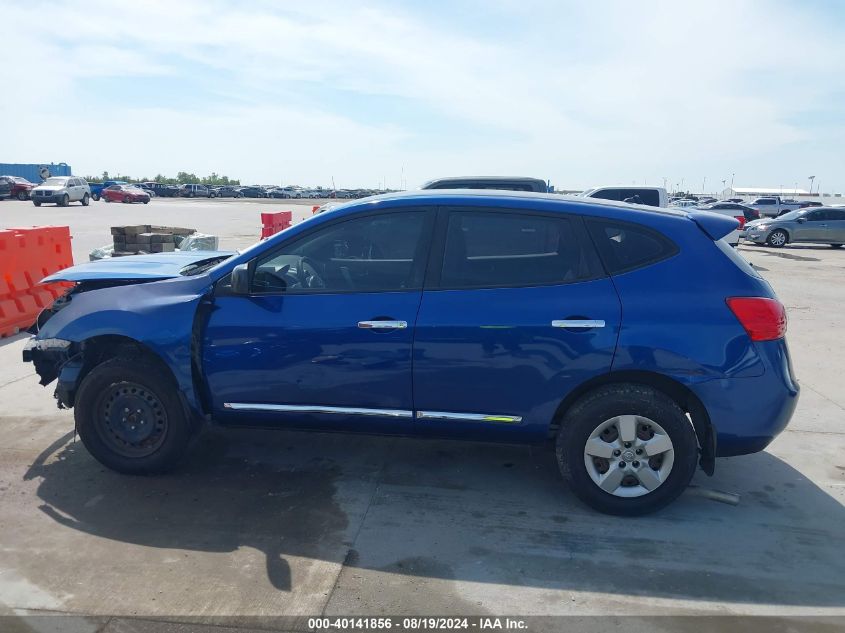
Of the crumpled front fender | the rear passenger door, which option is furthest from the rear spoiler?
the crumpled front fender

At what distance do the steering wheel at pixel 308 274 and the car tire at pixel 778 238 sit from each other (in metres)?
23.5

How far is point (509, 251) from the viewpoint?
404 centimetres

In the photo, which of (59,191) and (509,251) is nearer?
(509,251)

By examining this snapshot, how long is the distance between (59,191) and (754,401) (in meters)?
40.3

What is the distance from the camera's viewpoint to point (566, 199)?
4.23m

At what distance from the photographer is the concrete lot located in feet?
10.5

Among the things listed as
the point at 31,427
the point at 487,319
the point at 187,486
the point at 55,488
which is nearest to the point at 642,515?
the point at 487,319

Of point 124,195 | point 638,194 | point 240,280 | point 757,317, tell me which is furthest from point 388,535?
point 124,195

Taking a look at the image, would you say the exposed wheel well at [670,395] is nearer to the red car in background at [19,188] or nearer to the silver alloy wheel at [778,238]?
the silver alloy wheel at [778,238]

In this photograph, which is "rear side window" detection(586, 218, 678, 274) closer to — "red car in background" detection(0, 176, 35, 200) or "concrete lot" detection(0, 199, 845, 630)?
"concrete lot" detection(0, 199, 845, 630)

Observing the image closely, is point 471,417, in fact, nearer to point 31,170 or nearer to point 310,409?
point 310,409

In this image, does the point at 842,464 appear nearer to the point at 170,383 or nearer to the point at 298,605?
the point at 298,605

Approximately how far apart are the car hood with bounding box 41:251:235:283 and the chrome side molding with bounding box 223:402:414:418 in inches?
40.9

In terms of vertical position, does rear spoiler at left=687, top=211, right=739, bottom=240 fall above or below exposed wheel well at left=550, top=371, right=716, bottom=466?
above
